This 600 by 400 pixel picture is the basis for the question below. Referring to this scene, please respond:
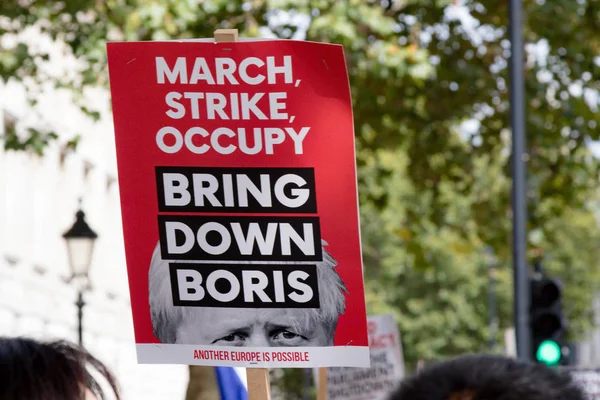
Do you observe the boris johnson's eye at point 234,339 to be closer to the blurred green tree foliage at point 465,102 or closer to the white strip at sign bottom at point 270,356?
the white strip at sign bottom at point 270,356

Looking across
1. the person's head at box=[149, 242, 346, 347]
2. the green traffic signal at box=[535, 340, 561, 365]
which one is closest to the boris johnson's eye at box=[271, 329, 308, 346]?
the person's head at box=[149, 242, 346, 347]

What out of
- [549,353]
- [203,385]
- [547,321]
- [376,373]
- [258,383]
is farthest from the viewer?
[203,385]

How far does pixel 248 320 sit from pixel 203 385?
9367mm

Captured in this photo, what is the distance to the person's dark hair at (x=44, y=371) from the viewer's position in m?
2.26

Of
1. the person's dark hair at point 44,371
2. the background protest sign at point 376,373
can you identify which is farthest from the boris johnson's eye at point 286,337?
the background protest sign at point 376,373

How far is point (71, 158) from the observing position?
23.3m

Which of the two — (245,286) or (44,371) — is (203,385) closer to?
(245,286)

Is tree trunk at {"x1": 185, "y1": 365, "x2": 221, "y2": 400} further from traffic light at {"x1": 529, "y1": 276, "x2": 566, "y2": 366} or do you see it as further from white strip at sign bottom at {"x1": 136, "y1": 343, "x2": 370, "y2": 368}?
white strip at sign bottom at {"x1": 136, "y1": 343, "x2": 370, "y2": 368}

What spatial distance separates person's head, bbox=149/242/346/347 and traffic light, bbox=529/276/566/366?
7835 millimetres

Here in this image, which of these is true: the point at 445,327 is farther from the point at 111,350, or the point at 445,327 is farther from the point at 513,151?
the point at 513,151

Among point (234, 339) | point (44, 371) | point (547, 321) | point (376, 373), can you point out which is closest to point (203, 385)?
point (376, 373)

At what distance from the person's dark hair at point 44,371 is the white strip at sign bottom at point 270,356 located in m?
1.31

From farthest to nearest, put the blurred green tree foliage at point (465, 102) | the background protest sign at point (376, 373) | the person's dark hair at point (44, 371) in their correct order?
the blurred green tree foliage at point (465, 102) → the background protest sign at point (376, 373) → the person's dark hair at point (44, 371)

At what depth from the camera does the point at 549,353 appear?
1133 centimetres
